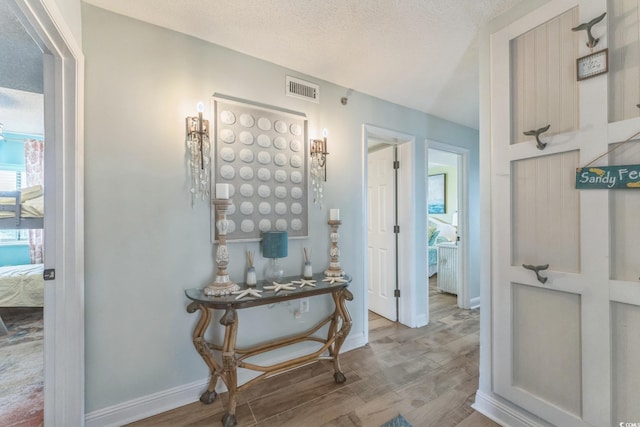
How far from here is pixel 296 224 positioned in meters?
2.10

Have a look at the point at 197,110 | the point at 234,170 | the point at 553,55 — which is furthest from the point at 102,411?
the point at 553,55

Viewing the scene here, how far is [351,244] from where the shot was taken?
95.2 inches

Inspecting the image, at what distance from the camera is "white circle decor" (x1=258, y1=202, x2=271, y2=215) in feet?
6.39

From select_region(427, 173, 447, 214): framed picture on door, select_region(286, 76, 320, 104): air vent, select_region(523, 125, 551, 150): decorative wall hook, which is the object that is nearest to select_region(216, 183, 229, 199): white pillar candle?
select_region(286, 76, 320, 104): air vent

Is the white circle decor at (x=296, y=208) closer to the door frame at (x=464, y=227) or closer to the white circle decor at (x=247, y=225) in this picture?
the white circle decor at (x=247, y=225)

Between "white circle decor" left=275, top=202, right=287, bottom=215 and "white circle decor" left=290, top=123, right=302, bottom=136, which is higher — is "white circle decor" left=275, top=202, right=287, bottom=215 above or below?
below

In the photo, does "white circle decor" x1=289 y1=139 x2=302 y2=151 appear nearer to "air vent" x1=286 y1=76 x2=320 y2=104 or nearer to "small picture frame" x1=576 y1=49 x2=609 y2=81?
"air vent" x1=286 y1=76 x2=320 y2=104

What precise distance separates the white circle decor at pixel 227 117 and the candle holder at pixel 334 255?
1058 mm

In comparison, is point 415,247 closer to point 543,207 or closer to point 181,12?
point 543,207

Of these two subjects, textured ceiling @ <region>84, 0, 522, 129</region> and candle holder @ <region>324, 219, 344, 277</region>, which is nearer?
textured ceiling @ <region>84, 0, 522, 129</region>

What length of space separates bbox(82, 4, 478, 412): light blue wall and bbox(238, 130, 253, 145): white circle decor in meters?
0.26

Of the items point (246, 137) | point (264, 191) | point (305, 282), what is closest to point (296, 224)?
point (264, 191)

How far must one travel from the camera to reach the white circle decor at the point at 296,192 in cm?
209

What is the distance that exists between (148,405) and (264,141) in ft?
6.09
